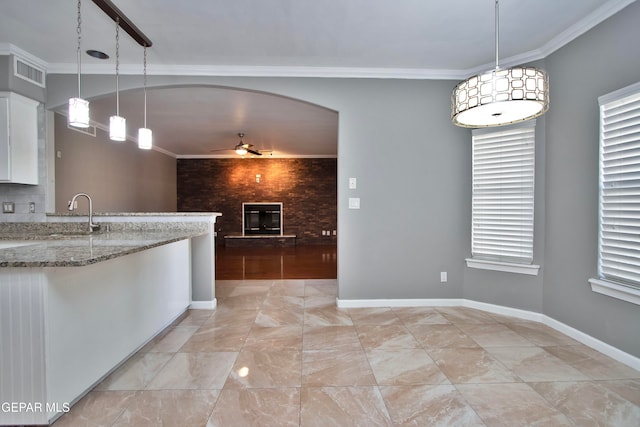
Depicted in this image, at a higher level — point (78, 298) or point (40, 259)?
point (40, 259)

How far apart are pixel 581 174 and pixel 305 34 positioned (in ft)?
8.60

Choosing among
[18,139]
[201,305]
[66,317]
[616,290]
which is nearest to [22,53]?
[18,139]

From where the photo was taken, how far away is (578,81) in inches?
98.7

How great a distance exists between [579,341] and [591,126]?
177cm

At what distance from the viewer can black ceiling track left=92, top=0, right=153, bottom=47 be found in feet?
A: 6.64

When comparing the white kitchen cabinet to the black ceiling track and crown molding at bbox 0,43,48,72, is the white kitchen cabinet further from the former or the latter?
the black ceiling track

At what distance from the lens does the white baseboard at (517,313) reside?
2.17 metres

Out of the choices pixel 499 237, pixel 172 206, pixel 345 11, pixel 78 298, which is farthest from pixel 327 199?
pixel 78 298

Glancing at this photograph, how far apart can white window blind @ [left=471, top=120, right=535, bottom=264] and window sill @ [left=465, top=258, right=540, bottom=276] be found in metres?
0.05

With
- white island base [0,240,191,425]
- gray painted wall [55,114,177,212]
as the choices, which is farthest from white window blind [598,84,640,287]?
gray painted wall [55,114,177,212]

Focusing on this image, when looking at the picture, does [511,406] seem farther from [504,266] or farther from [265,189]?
[265,189]

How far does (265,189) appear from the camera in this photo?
876 cm

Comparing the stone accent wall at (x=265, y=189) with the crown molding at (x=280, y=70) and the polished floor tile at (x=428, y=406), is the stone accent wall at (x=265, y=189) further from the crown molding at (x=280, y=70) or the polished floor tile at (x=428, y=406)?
the polished floor tile at (x=428, y=406)

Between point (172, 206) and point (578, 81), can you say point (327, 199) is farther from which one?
point (578, 81)
